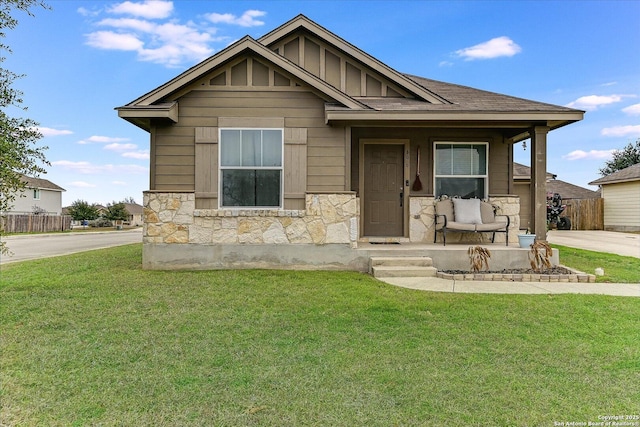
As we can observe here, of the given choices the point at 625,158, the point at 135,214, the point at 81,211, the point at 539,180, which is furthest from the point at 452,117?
the point at 135,214

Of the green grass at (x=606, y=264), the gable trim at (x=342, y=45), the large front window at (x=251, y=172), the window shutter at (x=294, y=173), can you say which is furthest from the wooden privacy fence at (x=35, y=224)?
the green grass at (x=606, y=264)

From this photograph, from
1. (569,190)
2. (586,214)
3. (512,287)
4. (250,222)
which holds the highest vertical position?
(569,190)

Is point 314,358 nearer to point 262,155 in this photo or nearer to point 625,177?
point 262,155

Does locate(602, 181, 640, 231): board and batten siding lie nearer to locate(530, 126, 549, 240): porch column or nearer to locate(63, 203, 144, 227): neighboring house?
locate(530, 126, 549, 240): porch column

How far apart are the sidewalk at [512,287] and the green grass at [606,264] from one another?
0.55 metres

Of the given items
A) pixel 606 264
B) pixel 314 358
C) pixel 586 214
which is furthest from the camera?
pixel 586 214

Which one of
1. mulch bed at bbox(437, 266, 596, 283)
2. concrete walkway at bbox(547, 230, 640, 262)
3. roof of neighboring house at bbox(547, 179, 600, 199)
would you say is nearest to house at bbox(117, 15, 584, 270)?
mulch bed at bbox(437, 266, 596, 283)

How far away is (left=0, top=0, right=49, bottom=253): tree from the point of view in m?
4.45

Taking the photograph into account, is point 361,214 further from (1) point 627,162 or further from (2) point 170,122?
(1) point 627,162

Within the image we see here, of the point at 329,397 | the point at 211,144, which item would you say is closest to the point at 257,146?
the point at 211,144

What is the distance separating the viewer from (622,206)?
20.4m

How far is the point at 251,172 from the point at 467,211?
14.9ft

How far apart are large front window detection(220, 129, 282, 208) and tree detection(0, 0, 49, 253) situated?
10.0 ft

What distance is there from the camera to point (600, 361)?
120 inches
